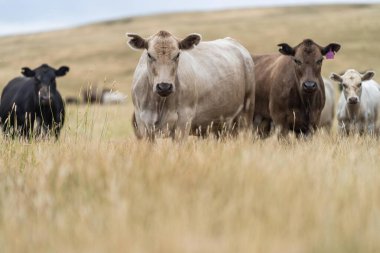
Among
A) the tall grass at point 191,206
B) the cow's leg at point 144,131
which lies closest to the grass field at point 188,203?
the tall grass at point 191,206

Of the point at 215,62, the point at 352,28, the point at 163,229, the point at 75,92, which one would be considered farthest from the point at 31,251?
the point at 352,28

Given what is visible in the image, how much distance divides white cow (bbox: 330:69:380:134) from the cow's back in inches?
104

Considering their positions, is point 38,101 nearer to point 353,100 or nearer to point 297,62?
point 297,62

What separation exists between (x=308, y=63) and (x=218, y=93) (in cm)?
147

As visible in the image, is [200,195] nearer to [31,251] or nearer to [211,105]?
[31,251]

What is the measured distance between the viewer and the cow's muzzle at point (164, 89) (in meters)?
7.76

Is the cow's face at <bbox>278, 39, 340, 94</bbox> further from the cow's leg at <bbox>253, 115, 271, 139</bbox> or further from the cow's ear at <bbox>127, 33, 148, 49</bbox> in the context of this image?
the cow's ear at <bbox>127, 33, 148, 49</bbox>

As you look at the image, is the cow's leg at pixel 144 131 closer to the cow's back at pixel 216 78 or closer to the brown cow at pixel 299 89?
the cow's back at pixel 216 78

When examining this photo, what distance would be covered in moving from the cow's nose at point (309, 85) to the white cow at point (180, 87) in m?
1.08

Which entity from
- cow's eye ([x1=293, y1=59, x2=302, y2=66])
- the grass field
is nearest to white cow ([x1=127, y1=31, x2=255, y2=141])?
cow's eye ([x1=293, y1=59, x2=302, y2=66])

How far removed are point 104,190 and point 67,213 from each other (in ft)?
1.48

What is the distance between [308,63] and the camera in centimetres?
1023

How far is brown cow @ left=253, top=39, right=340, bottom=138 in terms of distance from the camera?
10.2 meters

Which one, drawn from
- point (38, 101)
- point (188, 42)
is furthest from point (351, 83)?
point (38, 101)
